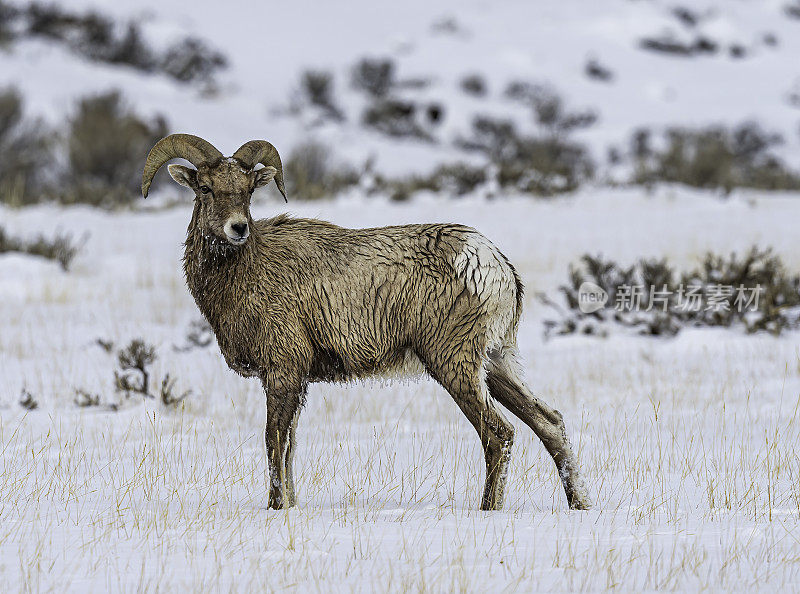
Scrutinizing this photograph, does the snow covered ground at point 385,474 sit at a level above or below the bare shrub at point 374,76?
below

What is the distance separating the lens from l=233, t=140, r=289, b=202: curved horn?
5219 millimetres

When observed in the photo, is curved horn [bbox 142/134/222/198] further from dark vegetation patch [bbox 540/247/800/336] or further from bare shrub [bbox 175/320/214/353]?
dark vegetation patch [bbox 540/247/800/336]

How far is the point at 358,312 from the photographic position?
5027 millimetres

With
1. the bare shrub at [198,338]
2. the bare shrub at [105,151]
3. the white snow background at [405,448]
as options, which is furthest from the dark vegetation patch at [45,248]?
the bare shrub at [105,151]

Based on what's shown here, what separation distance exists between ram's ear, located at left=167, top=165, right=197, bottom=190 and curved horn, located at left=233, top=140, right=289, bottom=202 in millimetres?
261

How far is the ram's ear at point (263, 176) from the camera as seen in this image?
17.0ft

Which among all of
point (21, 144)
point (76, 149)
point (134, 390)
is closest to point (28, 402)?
point (134, 390)

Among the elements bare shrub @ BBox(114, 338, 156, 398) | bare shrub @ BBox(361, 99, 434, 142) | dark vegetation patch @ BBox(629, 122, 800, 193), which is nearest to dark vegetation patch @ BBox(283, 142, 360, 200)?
dark vegetation patch @ BBox(629, 122, 800, 193)

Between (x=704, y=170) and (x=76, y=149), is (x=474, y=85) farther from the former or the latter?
(x=76, y=149)

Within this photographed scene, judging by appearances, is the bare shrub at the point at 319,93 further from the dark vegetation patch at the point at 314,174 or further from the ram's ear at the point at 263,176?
the ram's ear at the point at 263,176

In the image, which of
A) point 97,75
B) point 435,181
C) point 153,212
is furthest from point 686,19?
point 153,212

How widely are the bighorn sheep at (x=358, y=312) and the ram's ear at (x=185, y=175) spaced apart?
0.01 metres

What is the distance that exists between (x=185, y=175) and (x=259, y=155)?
1.45ft

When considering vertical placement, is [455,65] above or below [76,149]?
above
